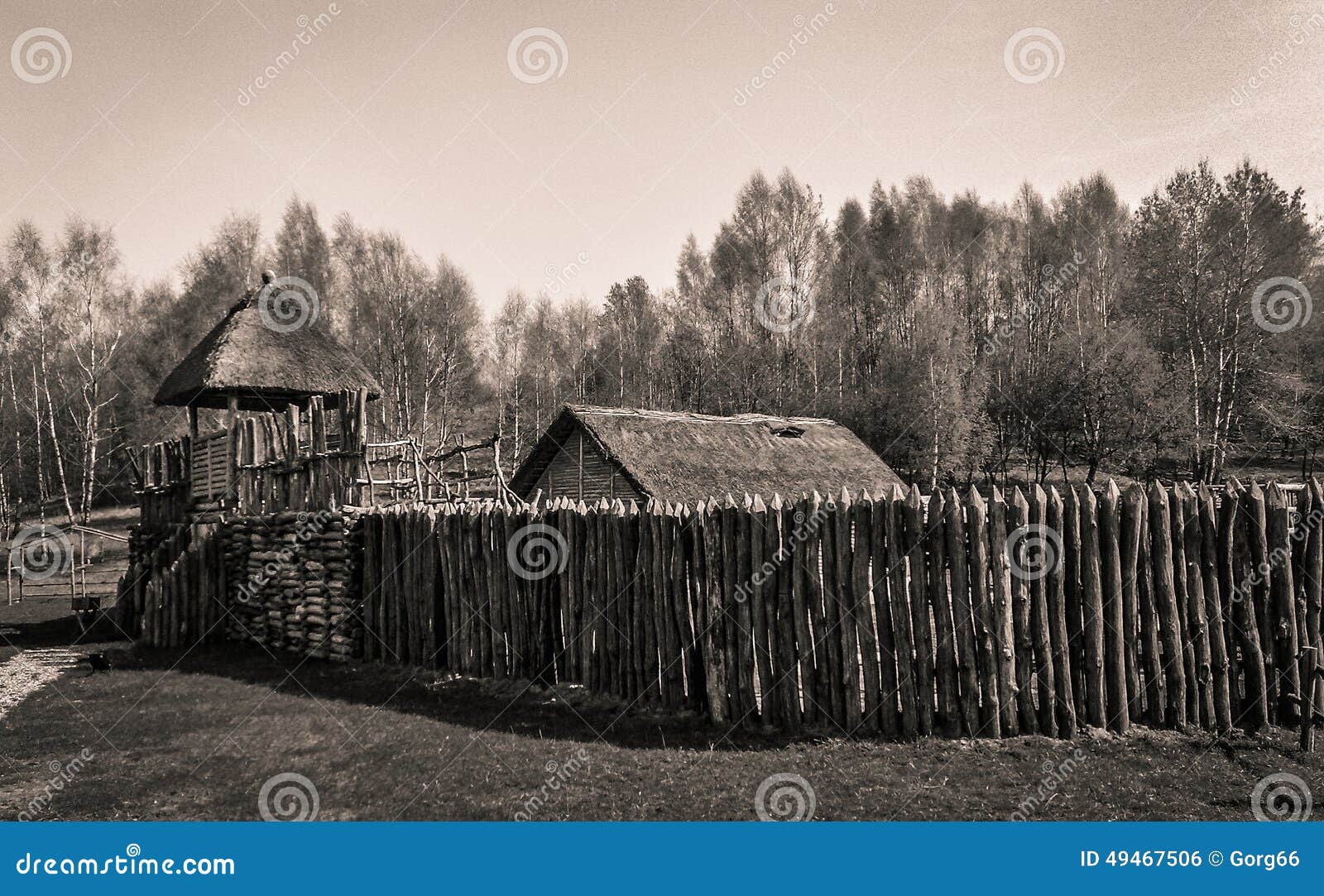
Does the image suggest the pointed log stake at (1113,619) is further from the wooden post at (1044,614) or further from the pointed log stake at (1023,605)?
the pointed log stake at (1023,605)

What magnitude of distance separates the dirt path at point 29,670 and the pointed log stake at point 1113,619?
10924 millimetres

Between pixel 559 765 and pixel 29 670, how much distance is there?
9.68 m

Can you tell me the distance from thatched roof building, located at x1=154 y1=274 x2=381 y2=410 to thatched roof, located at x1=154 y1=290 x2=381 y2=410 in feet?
0.05

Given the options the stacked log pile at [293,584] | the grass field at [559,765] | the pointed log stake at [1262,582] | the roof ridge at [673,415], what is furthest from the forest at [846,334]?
the pointed log stake at [1262,582]

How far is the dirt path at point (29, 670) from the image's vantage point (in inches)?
384

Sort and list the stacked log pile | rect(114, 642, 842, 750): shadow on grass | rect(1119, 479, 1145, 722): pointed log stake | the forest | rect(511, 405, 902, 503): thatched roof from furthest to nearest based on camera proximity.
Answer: the forest → rect(511, 405, 902, 503): thatched roof → the stacked log pile → rect(114, 642, 842, 750): shadow on grass → rect(1119, 479, 1145, 722): pointed log stake

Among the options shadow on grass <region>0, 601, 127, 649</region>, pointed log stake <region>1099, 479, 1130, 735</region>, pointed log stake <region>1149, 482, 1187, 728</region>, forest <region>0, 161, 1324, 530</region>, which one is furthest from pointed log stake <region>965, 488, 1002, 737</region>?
forest <region>0, 161, 1324, 530</region>

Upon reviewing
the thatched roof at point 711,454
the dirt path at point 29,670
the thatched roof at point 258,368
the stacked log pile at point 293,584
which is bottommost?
the dirt path at point 29,670

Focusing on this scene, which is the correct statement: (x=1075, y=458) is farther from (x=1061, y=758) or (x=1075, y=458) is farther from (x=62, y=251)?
(x=62, y=251)

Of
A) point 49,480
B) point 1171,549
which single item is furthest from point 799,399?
point 49,480

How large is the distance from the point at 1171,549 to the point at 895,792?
3.17 m

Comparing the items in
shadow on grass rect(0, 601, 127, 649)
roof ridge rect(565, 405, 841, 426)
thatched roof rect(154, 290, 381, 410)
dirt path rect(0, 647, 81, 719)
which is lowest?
shadow on grass rect(0, 601, 127, 649)

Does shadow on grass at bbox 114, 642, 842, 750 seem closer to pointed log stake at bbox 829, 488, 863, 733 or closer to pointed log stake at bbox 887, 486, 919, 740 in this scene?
pointed log stake at bbox 829, 488, 863, 733

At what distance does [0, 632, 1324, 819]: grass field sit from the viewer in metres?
5.27
